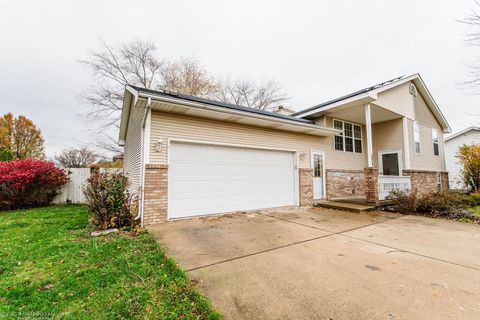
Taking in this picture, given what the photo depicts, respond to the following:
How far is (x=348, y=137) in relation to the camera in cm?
1079

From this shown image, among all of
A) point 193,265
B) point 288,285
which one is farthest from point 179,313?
point 288,285

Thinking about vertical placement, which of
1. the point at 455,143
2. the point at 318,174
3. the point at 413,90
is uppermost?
the point at 413,90

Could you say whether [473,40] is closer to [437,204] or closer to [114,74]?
[437,204]

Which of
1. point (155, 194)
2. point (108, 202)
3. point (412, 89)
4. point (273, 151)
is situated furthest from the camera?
point (412, 89)

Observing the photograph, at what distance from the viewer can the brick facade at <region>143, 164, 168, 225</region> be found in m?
5.28

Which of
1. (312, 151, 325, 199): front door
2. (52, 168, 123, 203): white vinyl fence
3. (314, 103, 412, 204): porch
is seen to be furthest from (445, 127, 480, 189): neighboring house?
(52, 168, 123, 203): white vinyl fence

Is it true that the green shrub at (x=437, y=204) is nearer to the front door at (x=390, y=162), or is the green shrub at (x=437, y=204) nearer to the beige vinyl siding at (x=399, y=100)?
the front door at (x=390, y=162)

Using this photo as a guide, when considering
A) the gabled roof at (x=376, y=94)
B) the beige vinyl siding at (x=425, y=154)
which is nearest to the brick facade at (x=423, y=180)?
the beige vinyl siding at (x=425, y=154)

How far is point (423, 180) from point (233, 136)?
1079 cm

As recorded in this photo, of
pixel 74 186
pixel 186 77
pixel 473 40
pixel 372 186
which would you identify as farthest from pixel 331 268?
pixel 186 77

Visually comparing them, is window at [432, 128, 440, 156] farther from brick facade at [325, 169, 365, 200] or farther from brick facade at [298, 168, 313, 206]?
brick facade at [298, 168, 313, 206]

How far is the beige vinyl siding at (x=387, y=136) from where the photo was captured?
10719 mm

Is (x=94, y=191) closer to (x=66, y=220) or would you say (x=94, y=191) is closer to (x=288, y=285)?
(x=66, y=220)

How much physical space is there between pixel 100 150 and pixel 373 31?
19.8m
